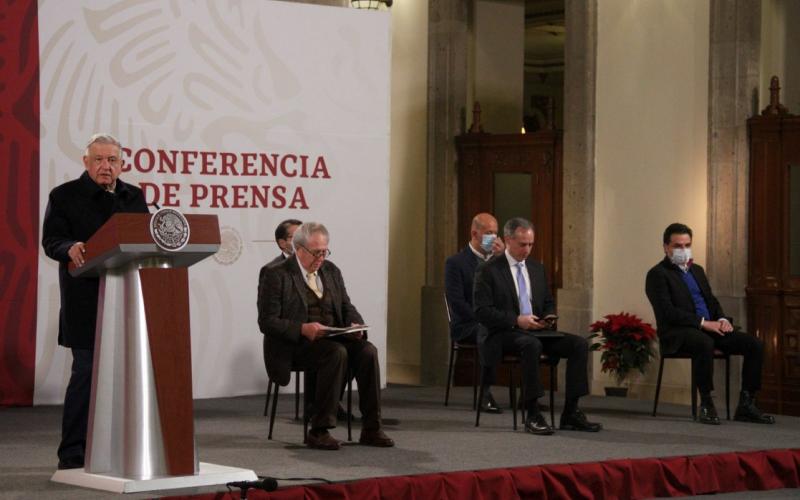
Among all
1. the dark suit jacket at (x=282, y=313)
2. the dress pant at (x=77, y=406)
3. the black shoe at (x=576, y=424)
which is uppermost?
the dark suit jacket at (x=282, y=313)

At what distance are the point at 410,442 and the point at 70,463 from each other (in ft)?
6.43

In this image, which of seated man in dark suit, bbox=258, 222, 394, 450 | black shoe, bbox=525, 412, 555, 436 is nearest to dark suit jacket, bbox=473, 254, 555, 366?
black shoe, bbox=525, 412, 555, 436

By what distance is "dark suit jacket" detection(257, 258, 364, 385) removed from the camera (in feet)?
22.4

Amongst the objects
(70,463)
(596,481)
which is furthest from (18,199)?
(596,481)

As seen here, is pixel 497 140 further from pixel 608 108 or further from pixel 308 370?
pixel 308 370

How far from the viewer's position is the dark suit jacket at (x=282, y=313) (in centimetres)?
682

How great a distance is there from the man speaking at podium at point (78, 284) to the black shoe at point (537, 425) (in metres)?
2.63

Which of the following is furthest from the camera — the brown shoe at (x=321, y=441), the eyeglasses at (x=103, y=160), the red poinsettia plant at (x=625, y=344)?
the red poinsettia plant at (x=625, y=344)

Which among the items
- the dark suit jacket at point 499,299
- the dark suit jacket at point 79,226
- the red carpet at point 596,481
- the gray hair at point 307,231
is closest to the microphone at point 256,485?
the red carpet at point 596,481

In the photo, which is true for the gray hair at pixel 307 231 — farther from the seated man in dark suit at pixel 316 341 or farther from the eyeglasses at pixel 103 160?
the eyeglasses at pixel 103 160

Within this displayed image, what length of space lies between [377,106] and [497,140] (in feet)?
5.64

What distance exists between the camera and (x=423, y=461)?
20.9 feet

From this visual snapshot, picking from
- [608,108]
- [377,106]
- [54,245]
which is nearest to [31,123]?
[377,106]

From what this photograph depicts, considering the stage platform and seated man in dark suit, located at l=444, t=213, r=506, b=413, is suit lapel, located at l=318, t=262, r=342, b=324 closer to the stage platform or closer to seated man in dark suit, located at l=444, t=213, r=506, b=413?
the stage platform
